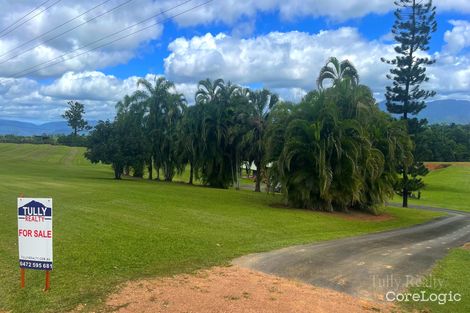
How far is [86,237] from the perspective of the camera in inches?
466

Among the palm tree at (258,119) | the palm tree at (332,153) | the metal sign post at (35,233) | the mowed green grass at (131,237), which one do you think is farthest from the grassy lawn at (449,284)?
the palm tree at (258,119)

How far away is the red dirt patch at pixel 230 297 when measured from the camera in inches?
261

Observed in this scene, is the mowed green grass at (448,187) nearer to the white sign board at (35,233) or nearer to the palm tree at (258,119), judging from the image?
the palm tree at (258,119)

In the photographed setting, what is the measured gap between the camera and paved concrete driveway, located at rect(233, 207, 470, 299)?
8.24 m

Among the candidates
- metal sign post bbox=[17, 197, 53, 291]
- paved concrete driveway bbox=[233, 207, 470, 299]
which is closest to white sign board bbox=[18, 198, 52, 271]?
metal sign post bbox=[17, 197, 53, 291]

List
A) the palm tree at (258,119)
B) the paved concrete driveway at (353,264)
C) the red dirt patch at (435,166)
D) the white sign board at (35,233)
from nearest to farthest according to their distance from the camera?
the white sign board at (35,233) < the paved concrete driveway at (353,264) < the palm tree at (258,119) < the red dirt patch at (435,166)

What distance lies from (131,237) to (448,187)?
62725 mm

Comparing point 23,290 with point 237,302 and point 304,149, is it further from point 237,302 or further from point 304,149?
point 304,149

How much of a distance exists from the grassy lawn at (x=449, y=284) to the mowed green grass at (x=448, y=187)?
37431 mm

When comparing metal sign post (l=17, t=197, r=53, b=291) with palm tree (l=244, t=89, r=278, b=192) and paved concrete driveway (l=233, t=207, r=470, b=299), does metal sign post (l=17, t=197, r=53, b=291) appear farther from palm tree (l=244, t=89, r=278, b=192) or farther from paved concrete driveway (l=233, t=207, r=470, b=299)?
palm tree (l=244, t=89, r=278, b=192)

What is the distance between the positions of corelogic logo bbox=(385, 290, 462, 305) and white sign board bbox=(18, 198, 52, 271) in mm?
5678

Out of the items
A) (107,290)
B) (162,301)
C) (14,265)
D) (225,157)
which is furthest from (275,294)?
(225,157)

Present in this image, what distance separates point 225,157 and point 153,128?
32.4 feet

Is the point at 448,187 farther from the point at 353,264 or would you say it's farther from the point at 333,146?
the point at 353,264
